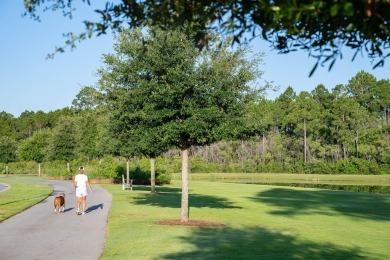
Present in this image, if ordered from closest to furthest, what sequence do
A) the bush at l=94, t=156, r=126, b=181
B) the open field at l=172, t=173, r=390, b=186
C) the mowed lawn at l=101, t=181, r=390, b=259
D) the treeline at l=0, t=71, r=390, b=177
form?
the mowed lawn at l=101, t=181, r=390, b=259 < the bush at l=94, t=156, r=126, b=181 < the treeline at l=0, t=71, r=390, b=177 < the open field at l=172, t=173, r=390, b=186

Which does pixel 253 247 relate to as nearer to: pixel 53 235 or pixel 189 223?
pixel 189 223

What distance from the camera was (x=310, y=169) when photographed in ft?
278

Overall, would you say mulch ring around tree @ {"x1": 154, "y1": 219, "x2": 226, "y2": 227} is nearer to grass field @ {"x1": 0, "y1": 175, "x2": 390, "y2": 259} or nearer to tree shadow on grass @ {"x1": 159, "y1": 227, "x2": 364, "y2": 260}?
grass field @ {"x1": 0, "y1": 175, "x2": 390, "y2": 259}

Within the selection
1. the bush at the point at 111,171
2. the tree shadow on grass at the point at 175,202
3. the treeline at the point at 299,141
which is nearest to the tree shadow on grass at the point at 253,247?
the tree shadow on grass at the point at 175,202

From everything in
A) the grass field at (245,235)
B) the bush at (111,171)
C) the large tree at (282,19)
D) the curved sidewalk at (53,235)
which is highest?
the large tree at (282,19)

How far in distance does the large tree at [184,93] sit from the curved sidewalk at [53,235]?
12.5 feet

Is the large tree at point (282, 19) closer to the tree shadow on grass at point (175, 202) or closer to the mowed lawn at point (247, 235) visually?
the mowed lawn at point (247, 235)

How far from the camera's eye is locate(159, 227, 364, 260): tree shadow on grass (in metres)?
10.9

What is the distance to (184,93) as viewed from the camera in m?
16.2

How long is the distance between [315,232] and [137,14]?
1318cm

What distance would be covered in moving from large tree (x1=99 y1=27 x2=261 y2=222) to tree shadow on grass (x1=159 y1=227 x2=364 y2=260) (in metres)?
3.14

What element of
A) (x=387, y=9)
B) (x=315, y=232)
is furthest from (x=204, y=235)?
(x=387, y=9)

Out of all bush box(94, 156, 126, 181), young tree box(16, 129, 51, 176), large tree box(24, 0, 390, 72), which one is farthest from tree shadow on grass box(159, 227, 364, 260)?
young tree box(16, 129, 51, 176)

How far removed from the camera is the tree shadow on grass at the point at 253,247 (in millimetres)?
10883
